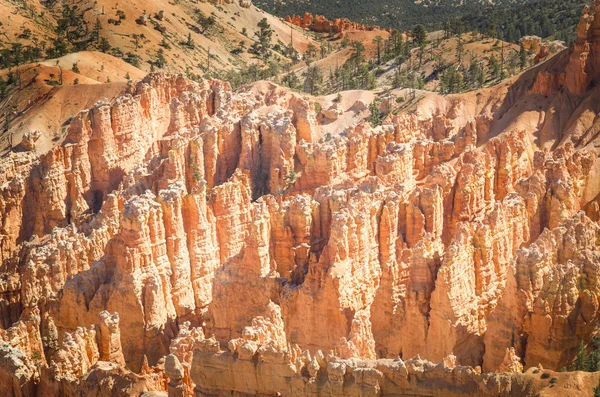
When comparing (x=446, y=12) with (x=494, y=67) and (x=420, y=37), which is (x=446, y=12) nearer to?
(x=420, y=37)

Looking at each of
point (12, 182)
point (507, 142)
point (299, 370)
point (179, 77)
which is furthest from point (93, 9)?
point (299, 370)

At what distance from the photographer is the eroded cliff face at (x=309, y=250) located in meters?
38.1

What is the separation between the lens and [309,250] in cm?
5022

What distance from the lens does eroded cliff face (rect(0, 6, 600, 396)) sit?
38.1m

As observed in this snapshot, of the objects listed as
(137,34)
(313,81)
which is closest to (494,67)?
(313,81)

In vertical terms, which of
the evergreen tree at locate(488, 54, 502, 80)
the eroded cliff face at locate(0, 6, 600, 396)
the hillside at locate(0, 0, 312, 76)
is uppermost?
the hillside at locate(0, 0, 312, 76)

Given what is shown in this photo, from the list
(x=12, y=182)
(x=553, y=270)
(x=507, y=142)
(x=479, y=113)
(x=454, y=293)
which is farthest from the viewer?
(x=479, y=113)

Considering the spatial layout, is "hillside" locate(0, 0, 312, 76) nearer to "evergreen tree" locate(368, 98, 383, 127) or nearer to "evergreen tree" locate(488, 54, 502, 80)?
"evergreen tree" locate(368, 98, 383, 127)

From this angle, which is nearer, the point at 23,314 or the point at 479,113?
the point at 23,314

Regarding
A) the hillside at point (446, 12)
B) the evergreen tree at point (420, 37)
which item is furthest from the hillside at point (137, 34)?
the evergreen tree at point (420, 37)

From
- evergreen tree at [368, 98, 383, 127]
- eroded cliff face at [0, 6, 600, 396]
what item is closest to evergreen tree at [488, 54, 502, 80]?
eroded cliff face at [0, 6, 600, 396]

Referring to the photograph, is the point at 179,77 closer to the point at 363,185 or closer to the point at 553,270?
the point at 363,185

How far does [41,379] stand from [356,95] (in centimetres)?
5505

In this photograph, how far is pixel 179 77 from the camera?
279 feet
